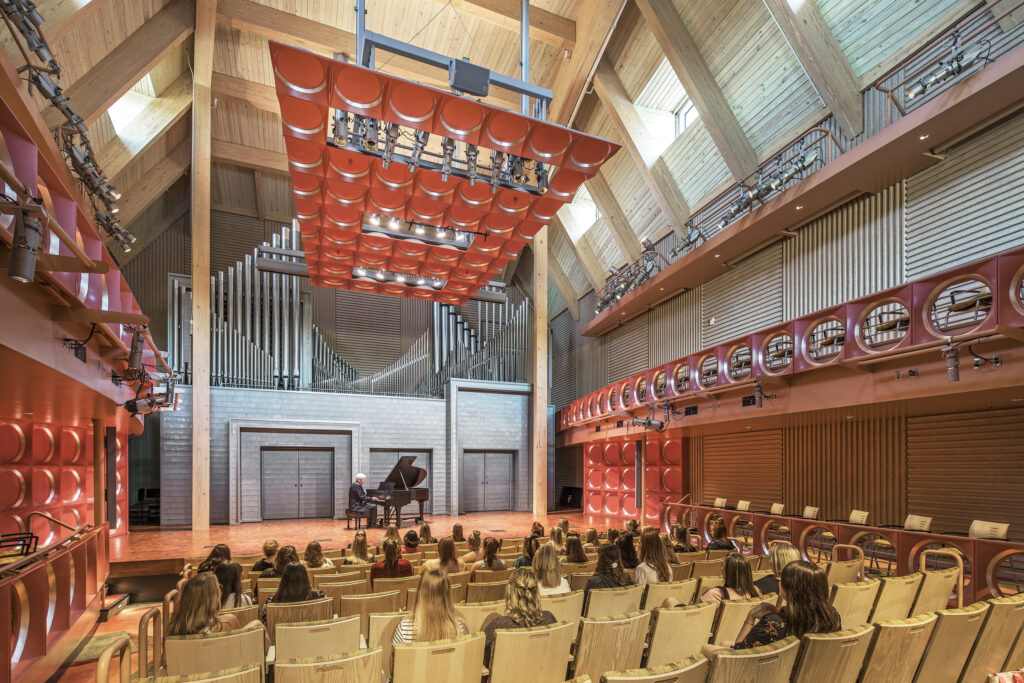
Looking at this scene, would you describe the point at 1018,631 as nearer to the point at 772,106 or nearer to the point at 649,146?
the point at 772,106

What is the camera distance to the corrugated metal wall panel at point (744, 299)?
32.7ft

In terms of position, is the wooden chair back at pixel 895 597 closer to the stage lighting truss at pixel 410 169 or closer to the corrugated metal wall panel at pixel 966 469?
the corrugated metal wall panel at pixel 966 469

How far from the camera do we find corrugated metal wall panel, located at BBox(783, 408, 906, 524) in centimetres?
818

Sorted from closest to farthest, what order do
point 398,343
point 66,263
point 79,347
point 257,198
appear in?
point 66,263 < point 79,347 < point 257,198 < point 398,343

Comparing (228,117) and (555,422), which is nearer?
(228,117)

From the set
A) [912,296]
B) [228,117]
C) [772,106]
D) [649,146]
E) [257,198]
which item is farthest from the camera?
[257,198]

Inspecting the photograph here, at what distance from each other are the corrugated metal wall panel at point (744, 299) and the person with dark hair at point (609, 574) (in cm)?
706

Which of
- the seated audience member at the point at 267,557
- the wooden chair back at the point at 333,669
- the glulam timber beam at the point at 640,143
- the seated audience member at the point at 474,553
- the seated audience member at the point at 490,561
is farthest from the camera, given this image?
the glulam timber beam at the point at 640,143

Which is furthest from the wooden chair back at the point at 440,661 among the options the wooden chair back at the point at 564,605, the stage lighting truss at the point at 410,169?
the stage lighting truss at the point at 410,169

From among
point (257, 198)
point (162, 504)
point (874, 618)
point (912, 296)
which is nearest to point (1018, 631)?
point (874, 618)

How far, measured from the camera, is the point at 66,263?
3.60 meters

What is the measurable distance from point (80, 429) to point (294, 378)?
165 inches

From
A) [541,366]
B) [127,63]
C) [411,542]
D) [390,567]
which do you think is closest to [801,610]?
[390,567]

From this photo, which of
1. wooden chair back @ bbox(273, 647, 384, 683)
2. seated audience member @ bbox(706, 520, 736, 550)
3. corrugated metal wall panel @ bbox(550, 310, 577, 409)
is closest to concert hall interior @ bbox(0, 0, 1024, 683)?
wooden chair back @ bbox(273, 647, 384, 683)
